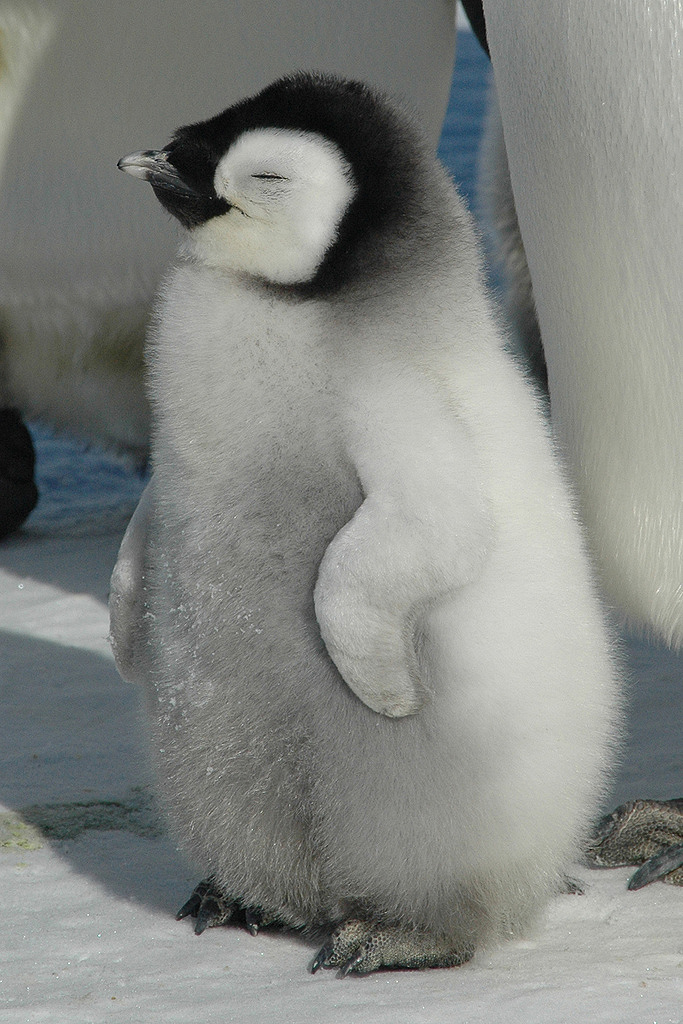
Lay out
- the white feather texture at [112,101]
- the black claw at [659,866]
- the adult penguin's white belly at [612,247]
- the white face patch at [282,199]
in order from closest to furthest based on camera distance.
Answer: the white face patch at [282,199] → the adult penguin's white belly at [612,247] → the black claw at [659,866] → the white feather texture at [112,101]

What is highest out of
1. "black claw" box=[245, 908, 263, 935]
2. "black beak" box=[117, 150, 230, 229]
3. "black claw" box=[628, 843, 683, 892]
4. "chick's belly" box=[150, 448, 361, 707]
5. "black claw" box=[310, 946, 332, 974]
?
"black beak" box=[117, 150, 230, 229]

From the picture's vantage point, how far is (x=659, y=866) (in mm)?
1567

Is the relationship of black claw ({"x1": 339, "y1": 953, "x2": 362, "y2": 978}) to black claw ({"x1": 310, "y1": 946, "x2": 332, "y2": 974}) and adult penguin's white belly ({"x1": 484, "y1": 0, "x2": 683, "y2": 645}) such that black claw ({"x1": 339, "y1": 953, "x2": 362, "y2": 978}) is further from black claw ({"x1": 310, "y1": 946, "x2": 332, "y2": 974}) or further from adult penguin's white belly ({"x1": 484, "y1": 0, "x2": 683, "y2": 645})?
adult penguin's white belly ({"x1": 484, "y1": 0, "x2": 683, "y2": 645})

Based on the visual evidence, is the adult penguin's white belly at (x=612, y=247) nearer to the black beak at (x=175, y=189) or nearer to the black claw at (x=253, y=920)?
the black beak at (x=175, y=189)

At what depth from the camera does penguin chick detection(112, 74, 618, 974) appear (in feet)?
4.14

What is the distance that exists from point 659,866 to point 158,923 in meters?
0.50

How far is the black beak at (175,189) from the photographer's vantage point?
1.29m

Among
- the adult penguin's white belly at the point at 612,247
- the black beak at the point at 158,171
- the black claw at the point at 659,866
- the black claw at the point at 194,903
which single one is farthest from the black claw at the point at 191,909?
the black beak at the point at 158,171

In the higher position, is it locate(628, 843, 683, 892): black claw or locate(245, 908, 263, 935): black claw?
locate(628, 843, 683, 892): black claw

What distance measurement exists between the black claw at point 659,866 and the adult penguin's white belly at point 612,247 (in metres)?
0.22

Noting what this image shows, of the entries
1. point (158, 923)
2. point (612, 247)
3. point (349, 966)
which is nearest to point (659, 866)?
point (349, 966)

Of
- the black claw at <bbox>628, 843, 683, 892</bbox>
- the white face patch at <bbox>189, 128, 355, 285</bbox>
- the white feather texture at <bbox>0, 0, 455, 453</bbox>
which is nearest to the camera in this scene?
the white face patch at <bbox>189, 128, 355, 285</bbox>

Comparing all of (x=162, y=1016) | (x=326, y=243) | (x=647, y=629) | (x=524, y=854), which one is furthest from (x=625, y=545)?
(x=162, y=1016)

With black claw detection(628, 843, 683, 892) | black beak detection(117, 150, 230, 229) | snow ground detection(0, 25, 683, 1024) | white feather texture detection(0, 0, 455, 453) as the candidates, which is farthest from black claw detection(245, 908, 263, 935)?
white feather texture detection(0, 0, 455, 453)
